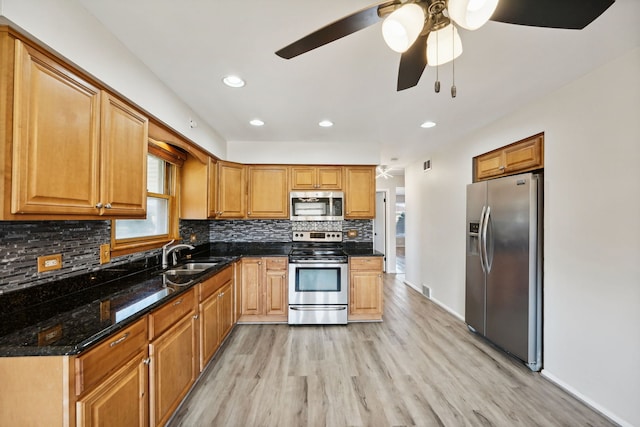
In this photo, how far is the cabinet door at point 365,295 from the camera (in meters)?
3.36

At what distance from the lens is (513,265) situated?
2.46 m

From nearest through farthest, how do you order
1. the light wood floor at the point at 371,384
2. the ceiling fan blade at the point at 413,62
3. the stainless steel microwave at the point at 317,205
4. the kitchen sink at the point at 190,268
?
the ceiling fan blade at the point at 413,62 → the light wood floor at the point at 371,384 → the kitchen sink at the point at 190,268 → the stainless steel microwave at the point at 317,205

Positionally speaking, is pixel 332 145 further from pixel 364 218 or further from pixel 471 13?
pixel 471 13

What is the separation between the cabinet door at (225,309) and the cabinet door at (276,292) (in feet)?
1.63

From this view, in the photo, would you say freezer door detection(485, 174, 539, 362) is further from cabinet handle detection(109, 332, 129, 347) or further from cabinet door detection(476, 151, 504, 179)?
cabinet handle detection(109, 332, 129, 347)

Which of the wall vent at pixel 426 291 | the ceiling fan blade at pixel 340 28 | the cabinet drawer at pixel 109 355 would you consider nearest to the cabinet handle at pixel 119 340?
the cabinet drawer at pixel 109 355

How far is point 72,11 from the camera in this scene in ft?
4.17

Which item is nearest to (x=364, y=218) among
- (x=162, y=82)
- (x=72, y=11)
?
(x=162, y=82)

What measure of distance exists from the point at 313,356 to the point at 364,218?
194 centimetres

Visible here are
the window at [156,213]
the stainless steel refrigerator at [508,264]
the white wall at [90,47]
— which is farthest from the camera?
the stainless steel refrigerator at [508,264]

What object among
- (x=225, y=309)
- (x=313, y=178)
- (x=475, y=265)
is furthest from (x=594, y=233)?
(x=225, y=309)

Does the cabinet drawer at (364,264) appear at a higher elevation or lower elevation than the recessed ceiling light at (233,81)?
lower

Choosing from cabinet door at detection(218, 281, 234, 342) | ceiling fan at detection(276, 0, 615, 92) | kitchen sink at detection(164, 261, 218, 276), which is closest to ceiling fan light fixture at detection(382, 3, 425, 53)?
ceiling fan at detection(276, 0, 615, 92)

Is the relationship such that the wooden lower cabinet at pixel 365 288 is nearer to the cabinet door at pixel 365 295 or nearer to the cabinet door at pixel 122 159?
the cabinet door at pixel 365 295
